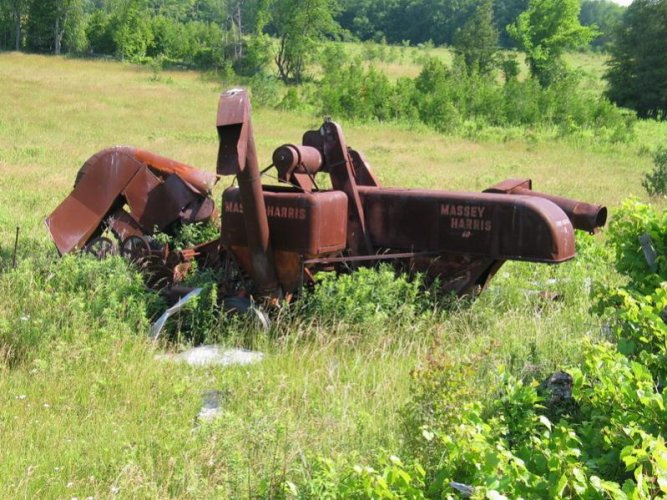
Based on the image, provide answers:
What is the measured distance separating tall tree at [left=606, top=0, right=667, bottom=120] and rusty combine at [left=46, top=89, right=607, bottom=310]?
49.8 meters

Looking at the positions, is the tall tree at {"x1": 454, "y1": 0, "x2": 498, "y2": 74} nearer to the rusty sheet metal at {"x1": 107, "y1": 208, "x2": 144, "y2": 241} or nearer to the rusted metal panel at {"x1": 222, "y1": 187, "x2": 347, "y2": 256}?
the rusty sheet metal at {"x1": 107, "y1": 208, "x2": 144, "y2": 241}

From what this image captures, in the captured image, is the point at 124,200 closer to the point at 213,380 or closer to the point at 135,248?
the point at 135,248

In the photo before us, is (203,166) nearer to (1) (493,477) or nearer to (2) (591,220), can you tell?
(2) (591,220)

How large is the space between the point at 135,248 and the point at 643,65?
52.7 metres

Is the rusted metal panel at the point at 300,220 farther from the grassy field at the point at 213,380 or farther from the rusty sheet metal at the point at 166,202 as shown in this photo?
the rusty sheet metal at the point at 166,202

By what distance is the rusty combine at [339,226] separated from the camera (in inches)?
224

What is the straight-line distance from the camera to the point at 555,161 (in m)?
26.2

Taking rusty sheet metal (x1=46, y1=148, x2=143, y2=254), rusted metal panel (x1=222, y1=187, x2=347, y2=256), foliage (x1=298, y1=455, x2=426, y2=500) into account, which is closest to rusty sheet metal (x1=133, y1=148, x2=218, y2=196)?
rusty sheet metal (x1=46, y1=148, x2=143, y2=254)

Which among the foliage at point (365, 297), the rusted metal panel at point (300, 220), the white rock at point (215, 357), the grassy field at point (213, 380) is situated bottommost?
the white rock at point (215, 357)

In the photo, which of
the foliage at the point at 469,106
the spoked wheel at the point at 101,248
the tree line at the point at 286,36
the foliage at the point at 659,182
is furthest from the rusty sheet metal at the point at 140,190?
the tree line at the point at 286,36

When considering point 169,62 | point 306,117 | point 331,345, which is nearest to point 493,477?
point 331,345

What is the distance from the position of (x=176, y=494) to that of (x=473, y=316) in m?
3.18

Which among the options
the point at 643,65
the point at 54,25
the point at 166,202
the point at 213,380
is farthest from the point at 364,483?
the point at 54,25

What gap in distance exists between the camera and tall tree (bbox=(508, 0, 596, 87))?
65.3m
